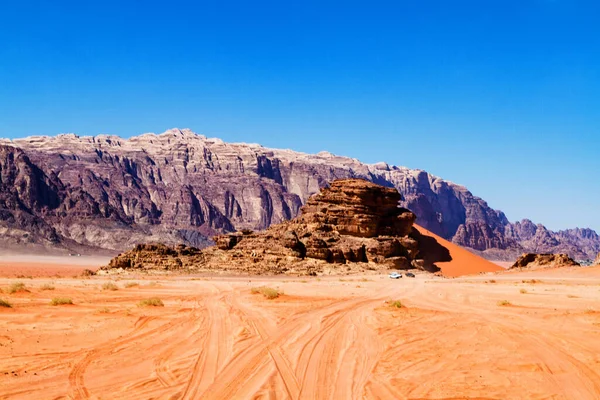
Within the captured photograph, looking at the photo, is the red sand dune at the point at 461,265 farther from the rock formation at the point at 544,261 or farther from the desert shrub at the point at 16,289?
the desert shrub at the point at 16,289

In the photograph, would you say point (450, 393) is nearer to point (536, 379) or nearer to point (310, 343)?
point (536, 379)

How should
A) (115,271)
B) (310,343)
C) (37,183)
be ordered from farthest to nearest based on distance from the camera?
(37,183) → (115,271) → (310,343)

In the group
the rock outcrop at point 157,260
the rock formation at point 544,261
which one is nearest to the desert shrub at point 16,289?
the rock outcrop at point 157,260

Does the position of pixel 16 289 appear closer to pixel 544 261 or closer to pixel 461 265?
pixel 544 261

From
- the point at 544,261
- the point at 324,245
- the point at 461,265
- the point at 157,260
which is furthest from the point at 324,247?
the point at 461,265

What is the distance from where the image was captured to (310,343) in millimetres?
13367

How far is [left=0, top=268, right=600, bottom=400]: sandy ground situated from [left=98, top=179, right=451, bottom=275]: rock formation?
31927mm

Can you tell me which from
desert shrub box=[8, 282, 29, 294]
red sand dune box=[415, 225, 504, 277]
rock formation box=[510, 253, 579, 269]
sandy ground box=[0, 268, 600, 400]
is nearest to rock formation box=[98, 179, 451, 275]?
red sand dune box=[415, 225, 504, 277]

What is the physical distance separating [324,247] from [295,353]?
44.4m

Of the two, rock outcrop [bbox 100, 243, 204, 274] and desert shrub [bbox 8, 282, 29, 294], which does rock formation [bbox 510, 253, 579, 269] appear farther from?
desert shrub [bbox 8, 282, 29, 294]

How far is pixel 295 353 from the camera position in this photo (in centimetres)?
1204

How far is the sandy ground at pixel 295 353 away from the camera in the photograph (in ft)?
29.9

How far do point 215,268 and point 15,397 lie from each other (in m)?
44.7

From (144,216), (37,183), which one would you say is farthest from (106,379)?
(144,216)
